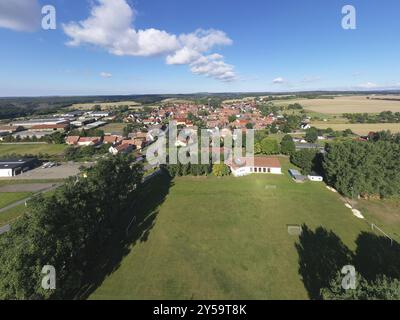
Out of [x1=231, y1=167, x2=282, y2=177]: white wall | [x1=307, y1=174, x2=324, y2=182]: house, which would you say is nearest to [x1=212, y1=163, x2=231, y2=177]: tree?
[x1=231, y1=167, x2=282, y2=177]: white wall

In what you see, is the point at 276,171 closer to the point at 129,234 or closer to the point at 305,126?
the point at 129,234

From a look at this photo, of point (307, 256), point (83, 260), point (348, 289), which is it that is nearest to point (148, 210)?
point (83, 260)

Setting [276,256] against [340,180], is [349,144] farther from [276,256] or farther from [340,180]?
[276,256]

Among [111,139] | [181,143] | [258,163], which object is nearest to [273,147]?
[258,163]

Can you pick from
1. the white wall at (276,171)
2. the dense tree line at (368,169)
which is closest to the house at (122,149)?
the white wall at (276,171)

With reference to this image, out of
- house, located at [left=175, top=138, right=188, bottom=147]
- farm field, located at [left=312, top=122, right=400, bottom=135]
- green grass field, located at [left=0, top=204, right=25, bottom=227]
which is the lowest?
green grass field, located at [left=0, top=204, right=25, bottom=227]
